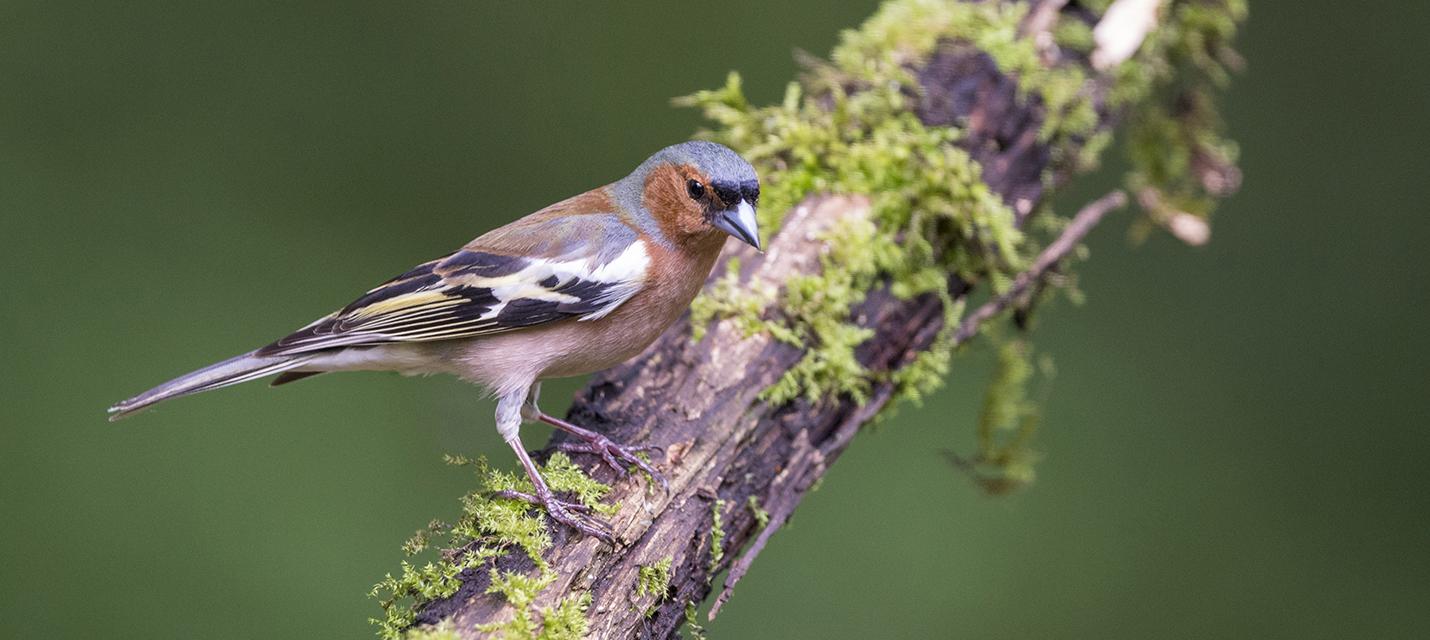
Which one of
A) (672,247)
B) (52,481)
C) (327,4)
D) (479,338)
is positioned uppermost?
(327,4)

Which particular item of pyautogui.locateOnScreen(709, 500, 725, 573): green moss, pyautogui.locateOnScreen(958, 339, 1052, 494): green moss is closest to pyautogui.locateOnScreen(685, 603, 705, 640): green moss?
pyautogui.locateOnScreen(709, 500, 725, 573): green moss

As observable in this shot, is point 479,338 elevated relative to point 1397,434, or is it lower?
lower

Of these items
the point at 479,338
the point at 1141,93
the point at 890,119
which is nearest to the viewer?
the point at 479,338

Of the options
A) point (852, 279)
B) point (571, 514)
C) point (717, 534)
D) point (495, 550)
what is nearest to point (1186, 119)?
point (852, 279)

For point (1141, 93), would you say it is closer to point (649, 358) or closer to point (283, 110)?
point (649, 358)

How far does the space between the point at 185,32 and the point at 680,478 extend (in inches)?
192

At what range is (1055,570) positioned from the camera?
5.82 meters

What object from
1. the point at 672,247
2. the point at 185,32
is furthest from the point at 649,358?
the point at 185,32

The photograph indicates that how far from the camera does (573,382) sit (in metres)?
6.45

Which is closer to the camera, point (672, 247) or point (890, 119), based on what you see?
point (672, 247)

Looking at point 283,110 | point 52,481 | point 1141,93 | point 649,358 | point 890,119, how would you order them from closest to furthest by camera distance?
point 649,358, point 890,119, point 1141,93, point 52,481, point 283,110

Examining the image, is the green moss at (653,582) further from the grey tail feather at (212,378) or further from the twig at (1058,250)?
the twig at (1058,250)

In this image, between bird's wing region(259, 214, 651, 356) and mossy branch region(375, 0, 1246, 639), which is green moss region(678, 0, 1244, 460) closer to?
mossy branch region(375, 0, 1246, 639)

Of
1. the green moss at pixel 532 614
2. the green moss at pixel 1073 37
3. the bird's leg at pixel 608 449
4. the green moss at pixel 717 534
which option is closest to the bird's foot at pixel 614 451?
the bird's leg at pixel 608 449
